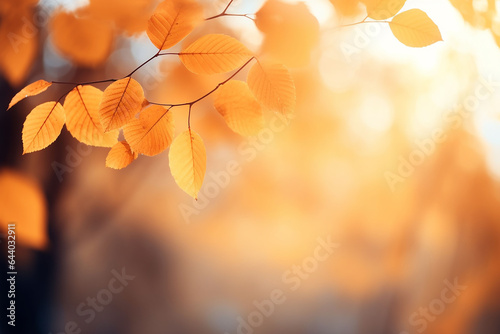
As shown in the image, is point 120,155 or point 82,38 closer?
point 120,155

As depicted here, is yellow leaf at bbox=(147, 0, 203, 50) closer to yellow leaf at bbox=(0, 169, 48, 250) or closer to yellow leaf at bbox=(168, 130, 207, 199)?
yellow leaf at bbox=(168, 130, 207, 199)

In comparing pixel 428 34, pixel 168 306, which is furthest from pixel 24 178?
pixel 428 34

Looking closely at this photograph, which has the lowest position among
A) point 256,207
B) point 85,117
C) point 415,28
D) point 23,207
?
point 256,207

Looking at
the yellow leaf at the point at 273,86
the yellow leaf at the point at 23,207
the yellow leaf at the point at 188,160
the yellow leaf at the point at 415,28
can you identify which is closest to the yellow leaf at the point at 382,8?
the yellow leaf at the point at 415,28

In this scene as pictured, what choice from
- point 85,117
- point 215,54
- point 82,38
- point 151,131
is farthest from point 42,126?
point 82,38

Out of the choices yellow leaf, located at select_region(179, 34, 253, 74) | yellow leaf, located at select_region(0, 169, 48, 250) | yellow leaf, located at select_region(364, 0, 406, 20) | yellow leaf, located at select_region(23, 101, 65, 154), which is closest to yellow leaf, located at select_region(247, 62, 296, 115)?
yellow leaf, located at select_region(179, 34, 253, 74)

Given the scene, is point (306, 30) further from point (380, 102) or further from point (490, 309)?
point (490, 309)

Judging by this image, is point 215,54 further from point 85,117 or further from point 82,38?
point 82,38
